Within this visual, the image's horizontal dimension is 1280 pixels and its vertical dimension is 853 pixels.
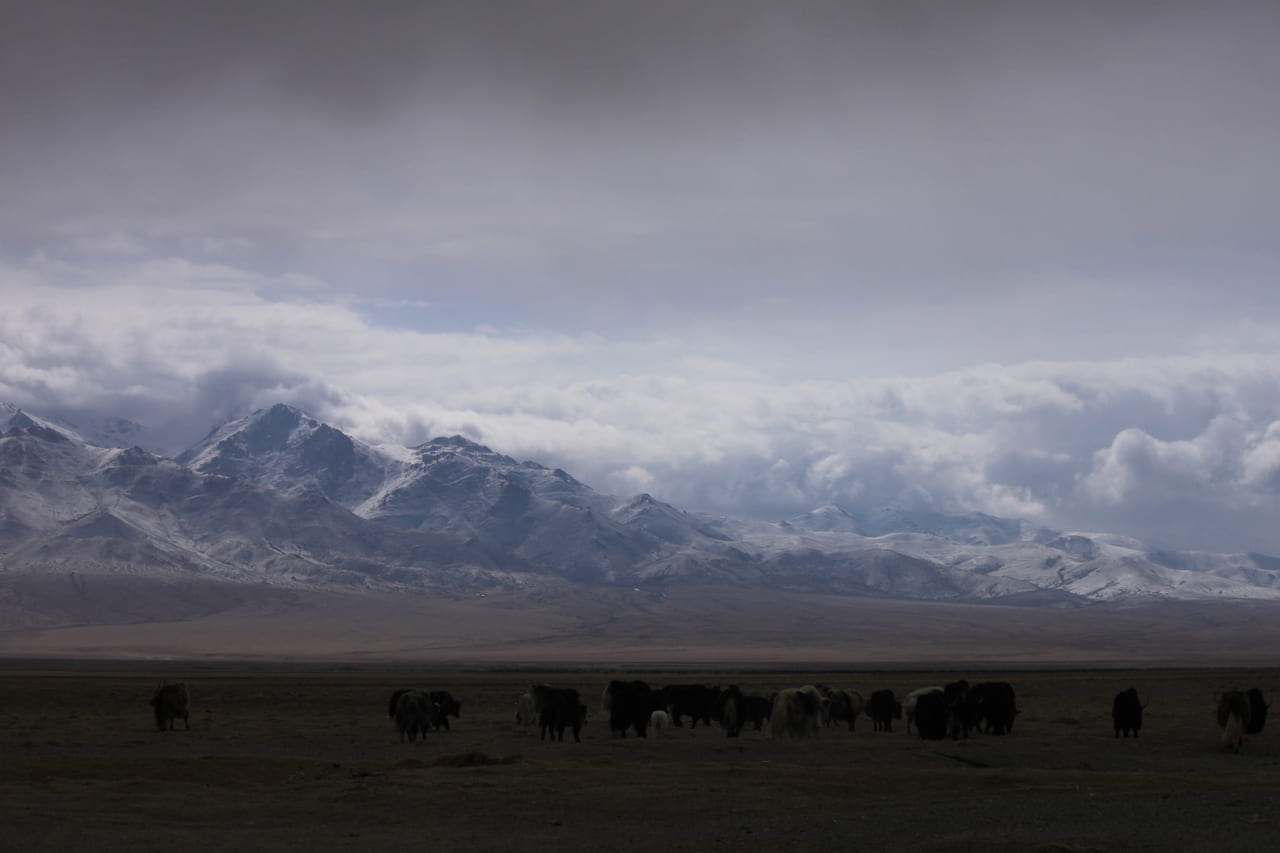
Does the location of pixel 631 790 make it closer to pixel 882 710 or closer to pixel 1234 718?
pixel 1234 718

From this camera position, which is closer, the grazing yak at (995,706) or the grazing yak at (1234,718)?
the grazing yak at (1234,718)

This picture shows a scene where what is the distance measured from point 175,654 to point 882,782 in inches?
7095

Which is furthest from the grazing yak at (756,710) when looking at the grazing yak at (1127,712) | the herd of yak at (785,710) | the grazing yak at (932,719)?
the grazing yak at (1127,712)

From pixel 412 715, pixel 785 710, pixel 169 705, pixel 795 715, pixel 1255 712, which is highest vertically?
pixel 1255 712

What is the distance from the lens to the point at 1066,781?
25.0 metres

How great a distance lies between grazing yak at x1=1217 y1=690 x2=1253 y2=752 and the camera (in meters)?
32.7

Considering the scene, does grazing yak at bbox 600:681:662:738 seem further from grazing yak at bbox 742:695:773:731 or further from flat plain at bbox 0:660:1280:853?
grazing yak at bbox 742:695:773:731

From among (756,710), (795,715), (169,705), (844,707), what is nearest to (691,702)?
(756,710)

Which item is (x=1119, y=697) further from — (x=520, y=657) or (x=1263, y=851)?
(x=520, y=657)

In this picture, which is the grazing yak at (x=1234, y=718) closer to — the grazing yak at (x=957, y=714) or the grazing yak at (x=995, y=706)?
the grazing yak at (x=995, y=706)

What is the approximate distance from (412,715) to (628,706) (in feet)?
22.9

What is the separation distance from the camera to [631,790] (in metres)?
24.6

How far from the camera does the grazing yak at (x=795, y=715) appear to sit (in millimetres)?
37500

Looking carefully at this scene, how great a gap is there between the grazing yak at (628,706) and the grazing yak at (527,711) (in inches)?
112
